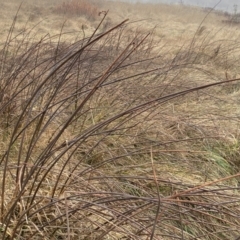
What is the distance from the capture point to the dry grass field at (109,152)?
889 mm

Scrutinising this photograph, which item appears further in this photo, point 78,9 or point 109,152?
point 78,9

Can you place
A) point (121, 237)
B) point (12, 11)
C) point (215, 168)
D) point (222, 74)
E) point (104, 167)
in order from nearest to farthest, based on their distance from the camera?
point (121, 237) < point (104, 167) < point (215, 168) < point (222, 74) < point (12, 11)

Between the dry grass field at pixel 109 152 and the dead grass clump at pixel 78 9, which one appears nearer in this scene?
the dry grass field at pixel 109 152

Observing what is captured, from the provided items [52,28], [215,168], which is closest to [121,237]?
[215,168]

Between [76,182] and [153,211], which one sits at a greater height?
[76,182]

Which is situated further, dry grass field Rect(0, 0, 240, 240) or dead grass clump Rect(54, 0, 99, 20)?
dead grass clump Rect(54, 0, 99, 20)

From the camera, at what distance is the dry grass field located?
0.89 meters

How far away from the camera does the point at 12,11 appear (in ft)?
45.0

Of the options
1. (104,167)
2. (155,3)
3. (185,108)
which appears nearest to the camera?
(104,167)

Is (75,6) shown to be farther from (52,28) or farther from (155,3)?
(155,3)

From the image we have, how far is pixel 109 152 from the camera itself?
1.38 meters

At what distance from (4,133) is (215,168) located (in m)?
1.02

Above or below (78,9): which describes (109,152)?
below

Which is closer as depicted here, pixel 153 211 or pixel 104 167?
pixel 153 211
